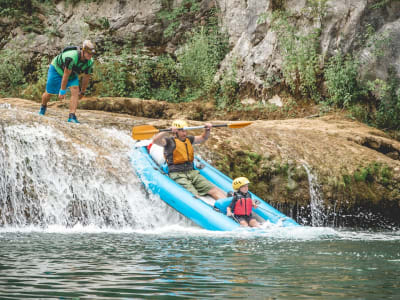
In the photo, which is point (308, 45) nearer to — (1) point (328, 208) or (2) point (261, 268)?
(1) point (328, 208)

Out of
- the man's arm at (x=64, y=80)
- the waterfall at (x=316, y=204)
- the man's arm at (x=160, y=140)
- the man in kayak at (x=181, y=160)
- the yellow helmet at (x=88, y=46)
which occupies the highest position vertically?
the yellow helmet at (x=88, y=46)

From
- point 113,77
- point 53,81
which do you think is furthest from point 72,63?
point 113,77

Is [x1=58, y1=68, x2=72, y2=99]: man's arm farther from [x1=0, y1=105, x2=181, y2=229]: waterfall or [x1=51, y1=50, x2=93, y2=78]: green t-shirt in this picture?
[x1=0, y1=105, x2=181, y2=229]: waterfall

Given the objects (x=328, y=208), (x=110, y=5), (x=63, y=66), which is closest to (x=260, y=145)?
(x=328, y=208)

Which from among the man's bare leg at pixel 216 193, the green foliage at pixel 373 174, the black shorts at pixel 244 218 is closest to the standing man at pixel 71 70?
the man's bare leg at pixel 216 193

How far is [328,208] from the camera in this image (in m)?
6.49

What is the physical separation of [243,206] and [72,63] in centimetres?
286

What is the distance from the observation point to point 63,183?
5324 millimetres

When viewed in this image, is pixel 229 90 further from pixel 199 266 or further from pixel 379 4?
pixel 199 266

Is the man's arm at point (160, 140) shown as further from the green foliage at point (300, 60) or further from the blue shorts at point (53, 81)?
the green foliage at point (300, 60)

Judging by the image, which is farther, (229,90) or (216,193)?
(229,90)

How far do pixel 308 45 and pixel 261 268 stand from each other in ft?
24.8

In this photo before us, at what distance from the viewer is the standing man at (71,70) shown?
6.04 meters

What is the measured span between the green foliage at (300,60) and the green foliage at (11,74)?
6473 millimetres
